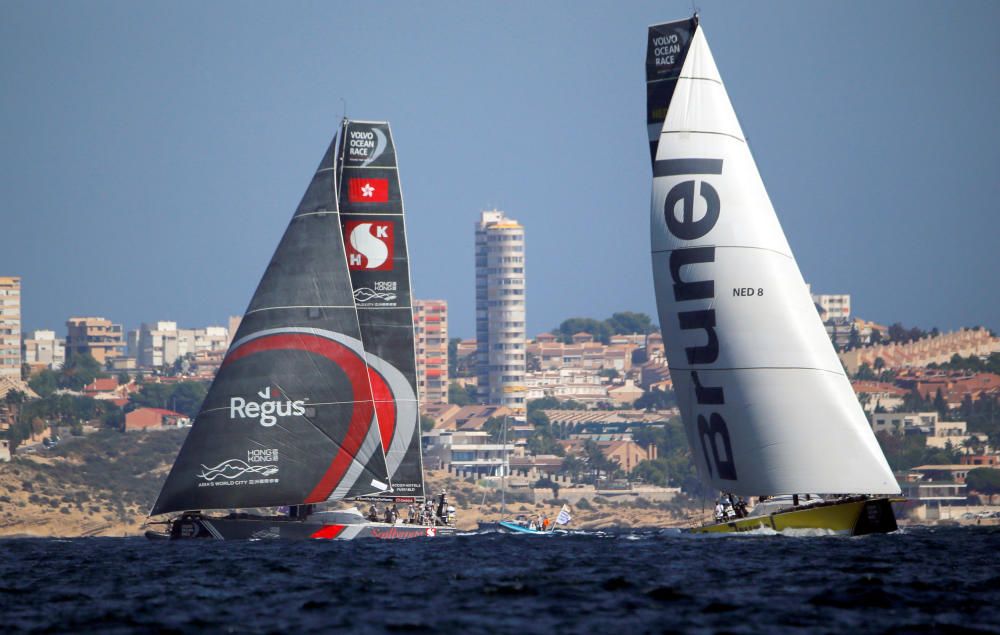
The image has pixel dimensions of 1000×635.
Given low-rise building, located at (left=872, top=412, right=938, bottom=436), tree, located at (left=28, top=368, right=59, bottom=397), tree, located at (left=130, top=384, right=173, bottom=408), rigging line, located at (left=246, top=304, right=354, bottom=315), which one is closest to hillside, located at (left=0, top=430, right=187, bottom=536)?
tree, located at (left=130, top=384, right=173, bottom=408)

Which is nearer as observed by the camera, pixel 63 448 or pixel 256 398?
pixel 256 398

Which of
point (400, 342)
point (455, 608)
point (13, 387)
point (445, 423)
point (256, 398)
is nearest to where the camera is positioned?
point (455, 608)

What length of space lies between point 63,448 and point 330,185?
103130 mm

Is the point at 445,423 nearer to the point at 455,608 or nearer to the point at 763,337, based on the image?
the point at 763,337

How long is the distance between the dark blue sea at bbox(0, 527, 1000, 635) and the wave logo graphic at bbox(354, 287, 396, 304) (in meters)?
11.1

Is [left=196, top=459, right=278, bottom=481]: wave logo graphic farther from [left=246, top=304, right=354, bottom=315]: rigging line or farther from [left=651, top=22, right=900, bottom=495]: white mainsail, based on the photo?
[left=651, top=22, right=900, bottom=495]: white mainsail

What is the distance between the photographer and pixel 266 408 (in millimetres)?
47375

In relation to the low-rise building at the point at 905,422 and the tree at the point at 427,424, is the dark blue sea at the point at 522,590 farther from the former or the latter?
the tree at the point at 427,424

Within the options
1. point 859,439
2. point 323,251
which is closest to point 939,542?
point 859,439

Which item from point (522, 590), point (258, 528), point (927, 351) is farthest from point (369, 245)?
point (927, 351)

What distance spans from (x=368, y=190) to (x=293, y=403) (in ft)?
28.2

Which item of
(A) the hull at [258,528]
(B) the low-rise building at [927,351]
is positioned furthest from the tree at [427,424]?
(A) the hull at [258,528]

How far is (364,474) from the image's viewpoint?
48.6 m

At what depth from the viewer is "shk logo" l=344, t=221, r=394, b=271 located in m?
52.2
